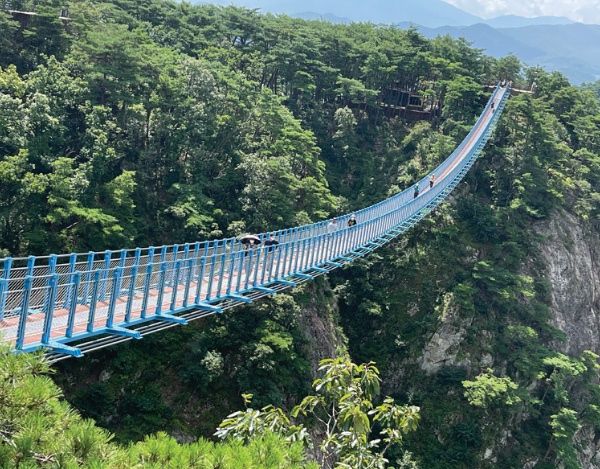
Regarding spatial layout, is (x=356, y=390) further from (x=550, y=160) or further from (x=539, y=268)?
(x=550, y=160)

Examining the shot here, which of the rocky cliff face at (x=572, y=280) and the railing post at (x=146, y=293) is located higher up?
the railing post at (x=146, y=293)

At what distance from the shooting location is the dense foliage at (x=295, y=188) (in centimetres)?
1412

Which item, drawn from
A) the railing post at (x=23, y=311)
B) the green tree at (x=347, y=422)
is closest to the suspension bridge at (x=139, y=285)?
the railing post at (x=23, y=311)

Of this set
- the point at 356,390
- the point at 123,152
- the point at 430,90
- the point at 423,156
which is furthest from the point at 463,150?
the point at 356,390

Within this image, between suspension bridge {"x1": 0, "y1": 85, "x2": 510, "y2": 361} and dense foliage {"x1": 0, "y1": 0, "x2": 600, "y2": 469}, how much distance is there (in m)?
2.70

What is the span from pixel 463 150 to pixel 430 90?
4140mm

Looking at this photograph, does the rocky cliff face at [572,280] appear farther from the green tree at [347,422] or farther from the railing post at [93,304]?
the railing post at [93,304]

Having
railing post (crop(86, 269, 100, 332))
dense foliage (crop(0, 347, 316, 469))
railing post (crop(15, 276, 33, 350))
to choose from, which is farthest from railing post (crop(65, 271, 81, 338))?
dense foliage (crop(0, 347, 316, 469))

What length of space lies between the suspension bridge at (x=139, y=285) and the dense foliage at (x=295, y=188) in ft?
8.87

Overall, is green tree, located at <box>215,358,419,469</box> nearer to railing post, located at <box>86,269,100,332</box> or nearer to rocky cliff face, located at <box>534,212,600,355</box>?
railing post, located at <box>86,269,100,332</box>

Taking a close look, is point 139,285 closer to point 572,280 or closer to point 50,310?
point 50,310

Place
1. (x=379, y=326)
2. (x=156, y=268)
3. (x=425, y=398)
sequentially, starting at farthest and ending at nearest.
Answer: (x=379, y=326), (x=425, y=398), (x=156, y=268)

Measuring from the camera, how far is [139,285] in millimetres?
8180

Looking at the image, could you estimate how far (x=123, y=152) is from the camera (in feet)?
58.3
